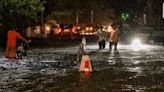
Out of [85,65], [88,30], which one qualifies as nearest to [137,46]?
[85,65]

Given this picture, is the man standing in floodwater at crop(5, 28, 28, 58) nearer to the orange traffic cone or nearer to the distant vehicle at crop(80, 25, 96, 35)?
the orange traffic cone

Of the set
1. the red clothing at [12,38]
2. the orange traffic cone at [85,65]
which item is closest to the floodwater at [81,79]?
the orange traffic cone at [85,65]

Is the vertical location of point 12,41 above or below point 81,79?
above

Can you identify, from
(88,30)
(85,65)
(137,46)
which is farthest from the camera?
(88,30)

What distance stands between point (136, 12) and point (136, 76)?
65.8 metres

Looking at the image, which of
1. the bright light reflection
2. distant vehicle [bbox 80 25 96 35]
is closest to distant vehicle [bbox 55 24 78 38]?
distant vehicle [bbox 80 25 96 35]

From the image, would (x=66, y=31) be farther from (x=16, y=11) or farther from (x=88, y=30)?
(x=16, y=11)

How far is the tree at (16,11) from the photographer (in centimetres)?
4516

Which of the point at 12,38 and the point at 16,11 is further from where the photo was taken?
the point at 16,11

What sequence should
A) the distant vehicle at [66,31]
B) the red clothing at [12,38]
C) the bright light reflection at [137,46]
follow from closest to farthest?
the red clothing at [12,38]
the bright light reflection at [137,46]
the distant vehicle at [66,31]

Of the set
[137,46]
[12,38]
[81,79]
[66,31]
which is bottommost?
[66,31]

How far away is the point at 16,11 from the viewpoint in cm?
4634

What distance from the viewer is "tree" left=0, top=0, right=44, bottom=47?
45.2 metres

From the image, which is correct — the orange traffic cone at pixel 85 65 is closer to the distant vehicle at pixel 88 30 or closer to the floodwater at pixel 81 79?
the floodwater at pixel 81 79
